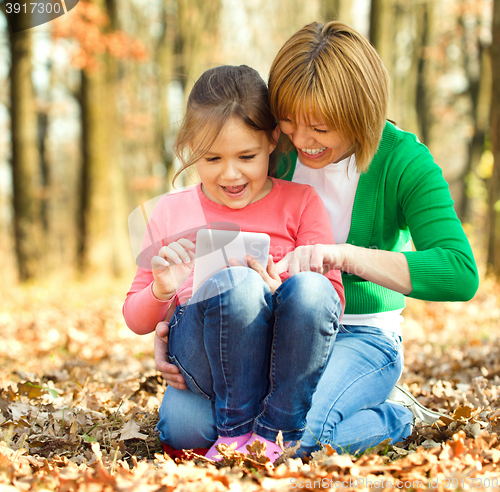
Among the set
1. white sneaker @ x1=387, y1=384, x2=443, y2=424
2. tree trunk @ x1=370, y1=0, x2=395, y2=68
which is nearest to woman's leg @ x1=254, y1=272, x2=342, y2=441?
white sneaker @ x1=387, y1=384, x2=443, y2=424

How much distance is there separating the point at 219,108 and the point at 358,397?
117 cm

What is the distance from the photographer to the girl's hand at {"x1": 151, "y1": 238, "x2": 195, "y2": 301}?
1.77 meters

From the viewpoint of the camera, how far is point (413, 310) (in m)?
5.50

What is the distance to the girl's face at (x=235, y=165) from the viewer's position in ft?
6.29

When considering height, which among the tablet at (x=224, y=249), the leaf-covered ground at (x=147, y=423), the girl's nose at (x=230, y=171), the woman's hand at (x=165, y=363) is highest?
the girl's nose at (x=230, y=171)

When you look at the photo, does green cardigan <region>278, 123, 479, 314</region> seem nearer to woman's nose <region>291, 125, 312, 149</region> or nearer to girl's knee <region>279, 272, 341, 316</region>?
woman's nose <region>291, 125, 312, 149</region>

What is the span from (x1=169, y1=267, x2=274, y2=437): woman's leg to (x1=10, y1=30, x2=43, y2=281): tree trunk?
22.4ft

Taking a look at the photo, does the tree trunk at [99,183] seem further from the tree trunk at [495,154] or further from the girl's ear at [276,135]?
the girl's ear at [276,135]

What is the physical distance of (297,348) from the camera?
1.66 meters

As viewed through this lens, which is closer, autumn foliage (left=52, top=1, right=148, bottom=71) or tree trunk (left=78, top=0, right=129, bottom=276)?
autumn foliage (left=52, top=1, right=148, bottom=71)

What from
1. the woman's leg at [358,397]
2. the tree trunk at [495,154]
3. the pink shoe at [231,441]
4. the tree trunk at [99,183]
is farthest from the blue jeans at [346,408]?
the tree trunk at [99,183]

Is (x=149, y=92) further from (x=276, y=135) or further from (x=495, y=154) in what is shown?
(x=276, y=135)

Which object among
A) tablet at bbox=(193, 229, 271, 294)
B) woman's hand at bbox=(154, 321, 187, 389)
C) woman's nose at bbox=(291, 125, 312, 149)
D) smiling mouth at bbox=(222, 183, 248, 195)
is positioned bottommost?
woman's hand at bbox=(154, 321, 187, 389)

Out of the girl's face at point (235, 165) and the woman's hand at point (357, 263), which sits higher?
the girl's face at point (235, 165)
